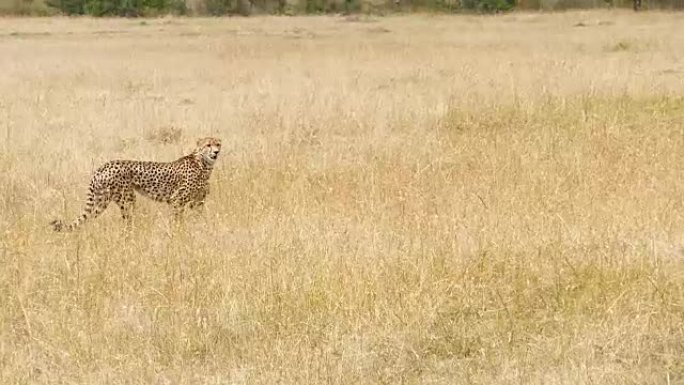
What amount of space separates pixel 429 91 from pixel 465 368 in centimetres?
1019

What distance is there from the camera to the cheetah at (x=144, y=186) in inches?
251

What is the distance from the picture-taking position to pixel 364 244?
17.0 ft

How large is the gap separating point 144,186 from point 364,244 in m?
2.13

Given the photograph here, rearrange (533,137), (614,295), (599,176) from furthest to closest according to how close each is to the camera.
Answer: (533,137), (599,176), (614,295)

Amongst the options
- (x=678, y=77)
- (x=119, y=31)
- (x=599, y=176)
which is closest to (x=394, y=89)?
(x=678, y=77)

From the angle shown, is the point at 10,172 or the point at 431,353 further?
the point at 10,172

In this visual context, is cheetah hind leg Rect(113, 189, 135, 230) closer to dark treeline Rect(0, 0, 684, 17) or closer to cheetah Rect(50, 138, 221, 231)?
cheetah Rect(50, 138, 221, 231)

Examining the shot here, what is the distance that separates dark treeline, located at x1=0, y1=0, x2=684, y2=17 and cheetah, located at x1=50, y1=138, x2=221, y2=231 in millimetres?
40902

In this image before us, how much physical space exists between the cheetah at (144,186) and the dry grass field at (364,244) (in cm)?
15

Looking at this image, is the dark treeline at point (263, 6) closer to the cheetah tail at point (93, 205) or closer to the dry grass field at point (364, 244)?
the dry grass field at point (364, 244)

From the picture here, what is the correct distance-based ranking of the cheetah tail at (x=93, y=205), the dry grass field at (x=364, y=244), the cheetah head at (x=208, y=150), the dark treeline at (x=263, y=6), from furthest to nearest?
the dark treeline at (x=263, y=6)
the cheetah head at (x=208, y=150)
the cheetah tail at (x=93, y=205)
the dry grass field at (x=364, y=244)

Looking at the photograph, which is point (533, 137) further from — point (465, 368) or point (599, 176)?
point (465, 368)

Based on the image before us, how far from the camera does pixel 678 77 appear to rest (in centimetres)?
1477


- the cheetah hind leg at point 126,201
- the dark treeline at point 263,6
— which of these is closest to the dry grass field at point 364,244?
the cheetah hind leg at point 126,201
